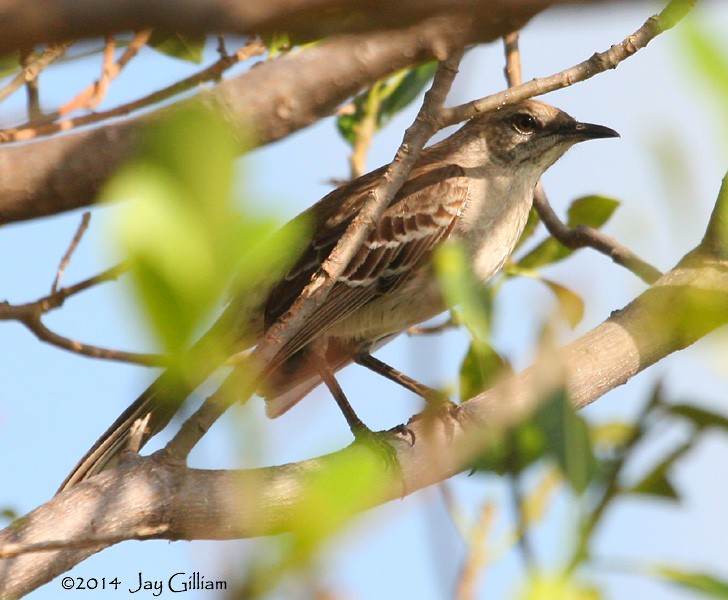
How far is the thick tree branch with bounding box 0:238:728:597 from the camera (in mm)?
1648

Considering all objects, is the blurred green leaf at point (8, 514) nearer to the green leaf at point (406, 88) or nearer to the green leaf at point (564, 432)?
the green leaf at point (564, 432)

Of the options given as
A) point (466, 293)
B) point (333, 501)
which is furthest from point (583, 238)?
point (333, 501)

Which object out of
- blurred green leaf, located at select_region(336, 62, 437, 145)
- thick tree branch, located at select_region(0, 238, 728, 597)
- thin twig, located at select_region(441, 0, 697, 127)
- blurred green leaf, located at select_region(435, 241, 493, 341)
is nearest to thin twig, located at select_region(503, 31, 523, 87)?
blurred green leaf, located at select_region(336, 62, 437, 145)

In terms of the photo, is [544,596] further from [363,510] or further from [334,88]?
[334,88]

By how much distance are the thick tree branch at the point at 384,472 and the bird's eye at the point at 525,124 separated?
1.82 metres

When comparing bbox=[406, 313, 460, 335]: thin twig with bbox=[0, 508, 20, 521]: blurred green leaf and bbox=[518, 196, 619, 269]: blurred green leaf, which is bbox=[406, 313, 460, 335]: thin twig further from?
bbox=[0, 508, 20, 521]: blurred green leaf

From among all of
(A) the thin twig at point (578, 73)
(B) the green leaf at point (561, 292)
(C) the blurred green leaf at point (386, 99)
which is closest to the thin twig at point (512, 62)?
(C) the blurred green leaf at point (386, 99)

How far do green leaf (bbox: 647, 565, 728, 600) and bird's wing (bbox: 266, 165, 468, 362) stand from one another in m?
4.19

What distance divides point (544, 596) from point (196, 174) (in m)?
0.72

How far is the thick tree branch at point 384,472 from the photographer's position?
1.65 metres

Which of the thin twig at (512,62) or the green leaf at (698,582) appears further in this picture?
the thin twig at (512,62)

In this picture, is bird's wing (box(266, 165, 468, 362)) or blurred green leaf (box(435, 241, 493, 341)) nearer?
blurred green leaf (box(435, 241, 493, 341))

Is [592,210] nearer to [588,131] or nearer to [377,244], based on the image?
[588,131]

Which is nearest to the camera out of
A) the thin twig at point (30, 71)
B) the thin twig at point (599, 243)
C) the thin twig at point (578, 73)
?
the thin twig at point (578, 73)
